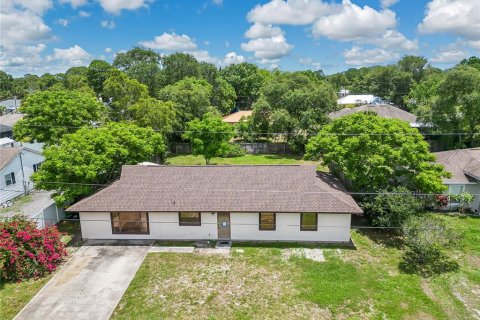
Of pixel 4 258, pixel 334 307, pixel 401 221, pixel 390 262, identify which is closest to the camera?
pixel 334 307

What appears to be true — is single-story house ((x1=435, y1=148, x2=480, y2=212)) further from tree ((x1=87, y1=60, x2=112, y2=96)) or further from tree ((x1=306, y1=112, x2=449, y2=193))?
tree ((x1=87, y1=60, x2=112, y2=96))

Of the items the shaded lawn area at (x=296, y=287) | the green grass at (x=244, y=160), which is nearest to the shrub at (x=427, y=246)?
the shaded lawn area at (x=296, y=287)

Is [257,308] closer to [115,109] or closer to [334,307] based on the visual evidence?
[334,307]

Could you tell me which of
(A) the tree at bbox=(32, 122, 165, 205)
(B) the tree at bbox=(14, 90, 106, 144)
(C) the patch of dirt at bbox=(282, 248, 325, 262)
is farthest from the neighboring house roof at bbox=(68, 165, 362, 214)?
(B) the tree at bbox=(14, 90, 106, 144)

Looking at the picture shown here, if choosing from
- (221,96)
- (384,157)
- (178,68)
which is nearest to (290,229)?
(384,157)

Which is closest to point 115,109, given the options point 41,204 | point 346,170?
point 41,204

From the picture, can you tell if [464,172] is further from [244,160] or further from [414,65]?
[414,65]

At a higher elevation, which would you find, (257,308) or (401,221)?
(401,221)
